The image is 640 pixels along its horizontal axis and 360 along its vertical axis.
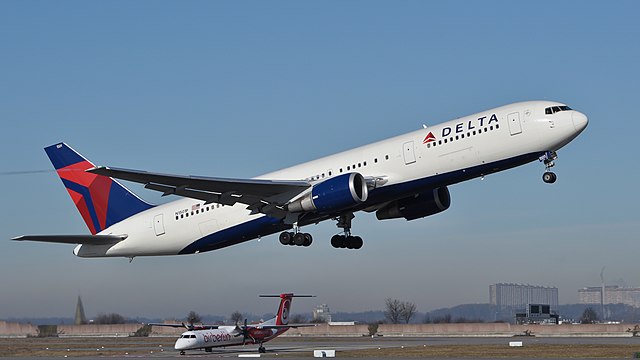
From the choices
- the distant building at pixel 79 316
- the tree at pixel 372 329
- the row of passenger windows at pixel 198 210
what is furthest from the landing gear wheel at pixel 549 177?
the distant building at pixel 79 316

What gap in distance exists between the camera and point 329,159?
5066cm

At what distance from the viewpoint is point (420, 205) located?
5312 centimetres

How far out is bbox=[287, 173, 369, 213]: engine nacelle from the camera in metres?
46.7

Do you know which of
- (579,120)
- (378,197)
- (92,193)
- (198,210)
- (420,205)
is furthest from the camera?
(92,193)

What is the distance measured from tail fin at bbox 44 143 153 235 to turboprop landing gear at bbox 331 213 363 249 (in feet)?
42.3

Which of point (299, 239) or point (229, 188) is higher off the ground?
point (229, 188)

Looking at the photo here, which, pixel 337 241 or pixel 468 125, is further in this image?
pixel 337 241

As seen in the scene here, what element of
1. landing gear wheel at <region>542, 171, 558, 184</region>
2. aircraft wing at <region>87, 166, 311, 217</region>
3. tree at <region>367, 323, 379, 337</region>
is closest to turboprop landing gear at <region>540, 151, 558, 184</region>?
landing gear wheel at <region>542, 171, 558, 184</region>

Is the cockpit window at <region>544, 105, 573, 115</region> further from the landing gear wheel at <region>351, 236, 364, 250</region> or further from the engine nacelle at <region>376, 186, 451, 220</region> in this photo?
the landing gear wheel at <region>351, 236, 364, 250</region>

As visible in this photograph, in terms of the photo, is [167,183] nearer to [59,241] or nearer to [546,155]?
[59,241]

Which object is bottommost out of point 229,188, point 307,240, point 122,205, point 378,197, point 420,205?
point 307,240

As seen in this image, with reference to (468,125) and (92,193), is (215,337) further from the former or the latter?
(468,125)

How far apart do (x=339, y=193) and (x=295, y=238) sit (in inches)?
237

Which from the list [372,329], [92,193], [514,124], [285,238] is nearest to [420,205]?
[285,238]
